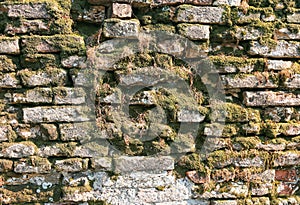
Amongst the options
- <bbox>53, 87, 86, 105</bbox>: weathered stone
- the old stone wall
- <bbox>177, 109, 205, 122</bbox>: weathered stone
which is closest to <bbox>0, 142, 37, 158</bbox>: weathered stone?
the old stone wall

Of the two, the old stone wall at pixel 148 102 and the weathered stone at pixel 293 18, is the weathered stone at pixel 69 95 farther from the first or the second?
the weathered stone at pixel 293 18

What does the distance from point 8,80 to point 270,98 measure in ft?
5.55

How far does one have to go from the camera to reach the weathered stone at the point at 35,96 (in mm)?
2109

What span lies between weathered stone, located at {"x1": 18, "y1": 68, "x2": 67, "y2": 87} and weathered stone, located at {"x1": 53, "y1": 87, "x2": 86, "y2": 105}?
0.17 feet

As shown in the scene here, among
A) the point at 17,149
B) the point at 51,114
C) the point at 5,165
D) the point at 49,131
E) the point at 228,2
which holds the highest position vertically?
the point at 228,2

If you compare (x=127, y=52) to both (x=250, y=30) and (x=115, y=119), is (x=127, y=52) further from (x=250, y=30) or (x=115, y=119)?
(x=250, y=30)

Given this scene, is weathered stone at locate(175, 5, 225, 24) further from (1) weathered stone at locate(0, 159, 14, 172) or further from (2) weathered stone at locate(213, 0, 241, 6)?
(1) weathered stone at locate(0, 159, 14, 172)

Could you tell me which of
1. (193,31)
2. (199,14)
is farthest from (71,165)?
(199,14)

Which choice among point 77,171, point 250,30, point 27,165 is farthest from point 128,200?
point 250,30

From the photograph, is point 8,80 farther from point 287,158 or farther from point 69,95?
point 287,158

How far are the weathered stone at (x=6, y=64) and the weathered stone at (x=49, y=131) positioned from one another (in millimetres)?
405

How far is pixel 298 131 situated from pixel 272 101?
0.93 ft

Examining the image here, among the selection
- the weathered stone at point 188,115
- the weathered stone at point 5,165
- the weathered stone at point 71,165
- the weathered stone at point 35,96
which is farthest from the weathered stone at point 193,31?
the weathered stone at point 5,165

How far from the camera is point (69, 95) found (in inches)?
84.1
